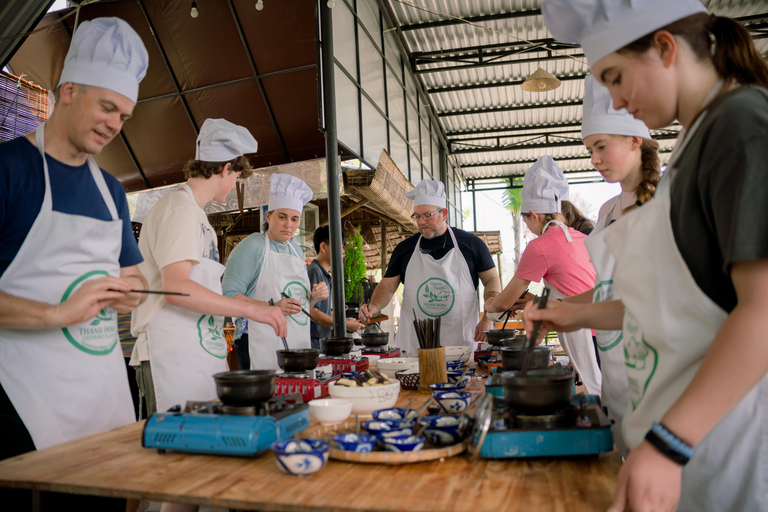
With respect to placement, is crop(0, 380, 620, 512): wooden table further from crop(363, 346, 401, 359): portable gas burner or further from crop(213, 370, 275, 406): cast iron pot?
crop(363, 346, 401, 359): portable gas burner

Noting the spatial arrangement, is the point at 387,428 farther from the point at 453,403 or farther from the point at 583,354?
the point at 583,354

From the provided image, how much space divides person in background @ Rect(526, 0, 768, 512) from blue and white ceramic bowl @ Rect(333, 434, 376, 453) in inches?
23.0

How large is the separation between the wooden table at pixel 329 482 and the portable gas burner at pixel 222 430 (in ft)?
0.12

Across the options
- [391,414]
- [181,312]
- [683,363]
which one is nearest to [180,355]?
[181,312]

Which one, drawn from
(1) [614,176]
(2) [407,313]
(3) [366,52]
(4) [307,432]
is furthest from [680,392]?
(3) [366,52]

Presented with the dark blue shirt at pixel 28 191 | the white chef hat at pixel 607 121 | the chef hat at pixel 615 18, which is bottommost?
the dark blue shirt at pixel 28 191

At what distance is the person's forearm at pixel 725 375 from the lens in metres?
0.87

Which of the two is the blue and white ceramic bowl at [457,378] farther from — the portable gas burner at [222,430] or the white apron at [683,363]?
the white apron at [683,363]

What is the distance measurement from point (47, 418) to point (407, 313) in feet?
8.36

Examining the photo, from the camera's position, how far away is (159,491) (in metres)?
1.13

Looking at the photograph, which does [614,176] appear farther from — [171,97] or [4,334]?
[171,97]

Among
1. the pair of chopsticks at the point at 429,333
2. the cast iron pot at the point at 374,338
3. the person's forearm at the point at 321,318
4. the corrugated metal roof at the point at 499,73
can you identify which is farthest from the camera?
the corrugated metal roof at the point at 499,73

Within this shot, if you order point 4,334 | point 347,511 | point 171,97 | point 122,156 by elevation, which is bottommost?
point 347,511

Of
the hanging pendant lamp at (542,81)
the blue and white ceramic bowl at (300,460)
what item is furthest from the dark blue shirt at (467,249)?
the hanging pendant lamp at (542,81)
